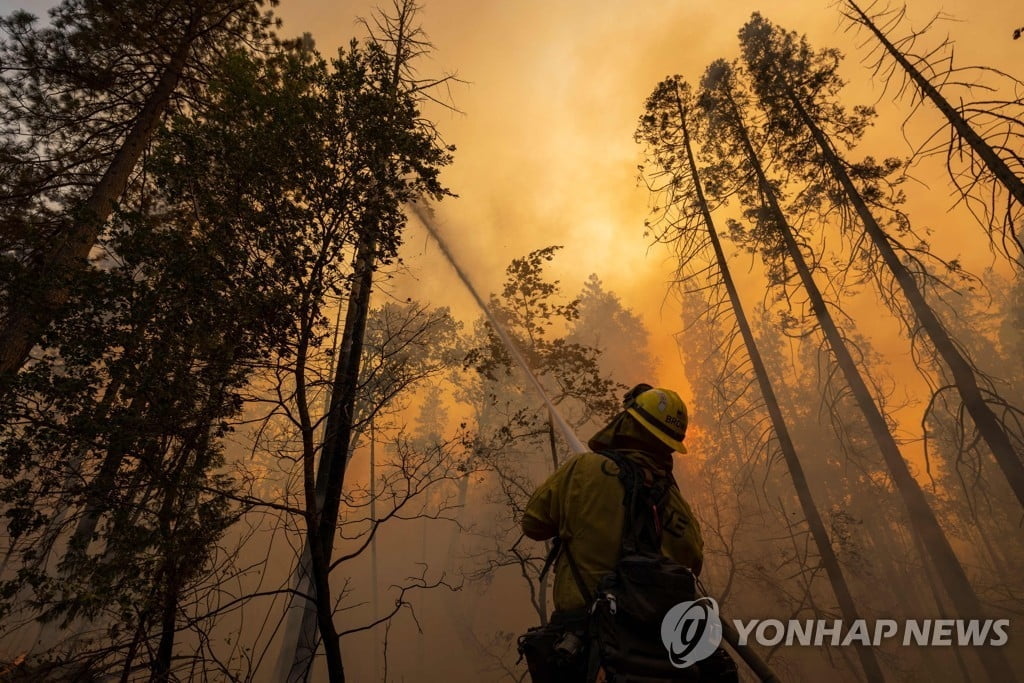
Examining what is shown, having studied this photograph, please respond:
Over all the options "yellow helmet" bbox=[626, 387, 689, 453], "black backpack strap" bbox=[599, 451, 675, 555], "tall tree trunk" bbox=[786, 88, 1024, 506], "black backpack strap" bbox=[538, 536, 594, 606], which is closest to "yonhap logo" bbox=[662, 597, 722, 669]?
"black backpack strap" bbox=[599, 451, 675, 555]

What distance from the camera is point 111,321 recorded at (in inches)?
202

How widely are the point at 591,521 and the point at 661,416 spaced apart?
94 centimetres

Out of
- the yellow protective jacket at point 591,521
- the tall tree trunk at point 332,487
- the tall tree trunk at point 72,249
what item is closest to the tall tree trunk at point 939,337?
the yellow protective jacket at point 591,521

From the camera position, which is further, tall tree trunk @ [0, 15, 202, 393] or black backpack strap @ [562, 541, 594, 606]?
tall tree trunk @ [0, 15, 202, 393]

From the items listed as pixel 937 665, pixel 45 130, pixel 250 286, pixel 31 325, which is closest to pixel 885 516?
pixel 937 665

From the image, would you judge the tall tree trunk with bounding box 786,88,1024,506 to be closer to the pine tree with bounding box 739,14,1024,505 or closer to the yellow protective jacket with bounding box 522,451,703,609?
the pine tree with bounding box 739,14,1024,505

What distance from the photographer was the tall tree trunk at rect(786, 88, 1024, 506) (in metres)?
Result: 7.09

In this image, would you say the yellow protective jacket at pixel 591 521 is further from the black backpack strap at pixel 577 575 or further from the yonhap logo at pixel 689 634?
the yonhap logo at pixel 689 634

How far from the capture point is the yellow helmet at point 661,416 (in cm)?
313

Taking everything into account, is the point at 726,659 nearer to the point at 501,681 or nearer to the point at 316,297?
the point at 316,297

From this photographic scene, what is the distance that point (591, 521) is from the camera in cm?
275

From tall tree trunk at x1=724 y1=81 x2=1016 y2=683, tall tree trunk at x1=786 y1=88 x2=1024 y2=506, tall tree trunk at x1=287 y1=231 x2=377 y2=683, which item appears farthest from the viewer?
tall tree trunk at x1=724 y1=81 x2=1016 y2=683

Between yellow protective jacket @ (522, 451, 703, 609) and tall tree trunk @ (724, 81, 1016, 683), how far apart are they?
840cm

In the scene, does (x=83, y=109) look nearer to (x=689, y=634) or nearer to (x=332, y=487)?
(x=332, y=487)
